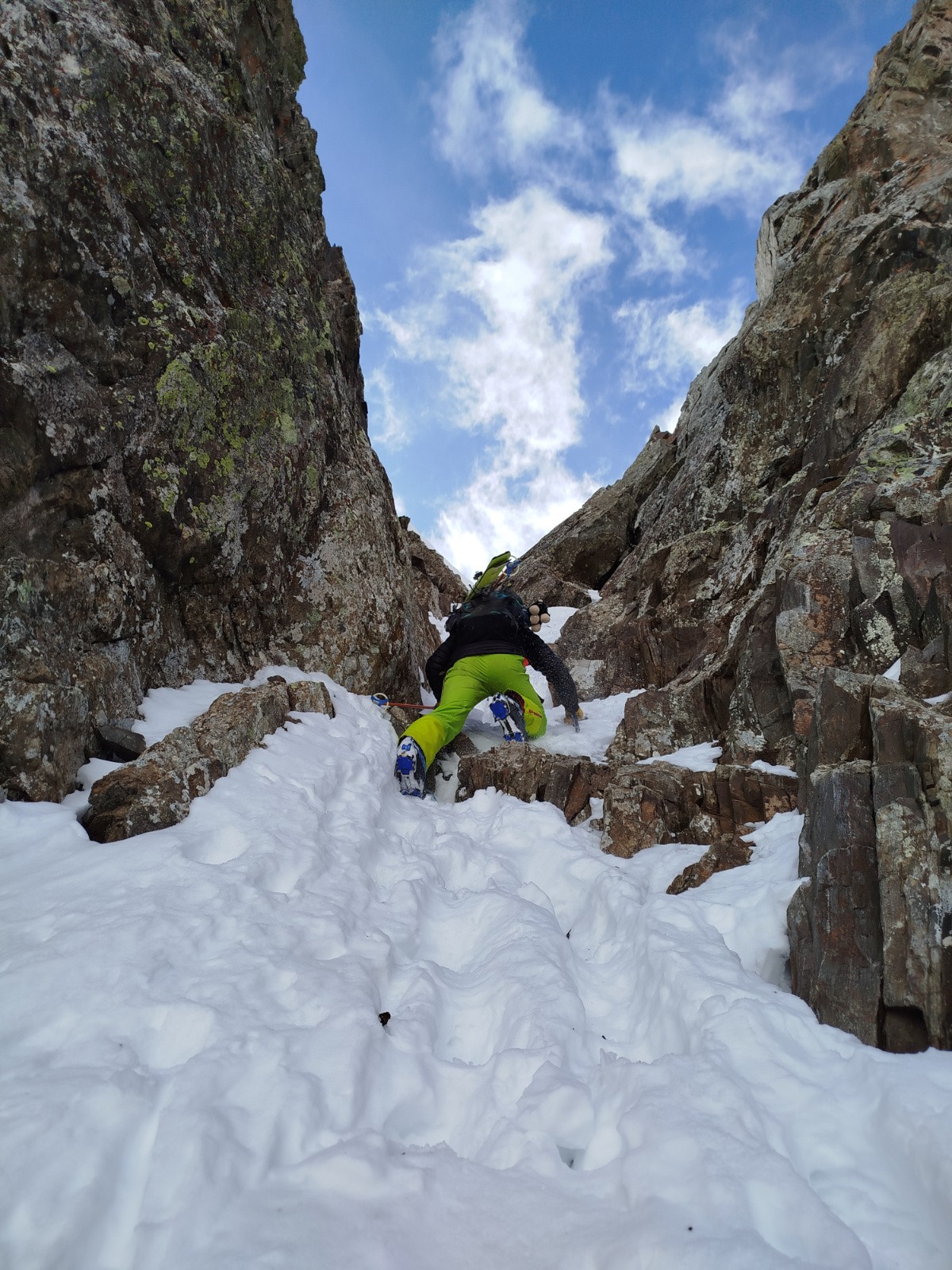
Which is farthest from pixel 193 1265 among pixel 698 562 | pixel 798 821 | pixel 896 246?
pixel 896 246

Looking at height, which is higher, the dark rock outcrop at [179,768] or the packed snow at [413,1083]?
the dark rock outcrop at [179,768]

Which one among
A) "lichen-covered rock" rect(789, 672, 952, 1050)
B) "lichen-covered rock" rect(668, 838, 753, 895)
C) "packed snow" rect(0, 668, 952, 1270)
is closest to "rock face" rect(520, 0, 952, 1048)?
"lichen-covered rock" rect(789, 672, 952, 1050)

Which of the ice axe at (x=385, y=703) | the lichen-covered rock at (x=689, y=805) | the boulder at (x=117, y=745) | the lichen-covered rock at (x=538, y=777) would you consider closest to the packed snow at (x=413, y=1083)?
the boulder at (x=117, y=745)

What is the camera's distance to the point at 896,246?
1499 cm

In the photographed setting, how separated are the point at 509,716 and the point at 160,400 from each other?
749cm

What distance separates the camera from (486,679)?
36.6ft

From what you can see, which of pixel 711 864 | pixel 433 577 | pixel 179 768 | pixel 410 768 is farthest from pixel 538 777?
pixel 433 577

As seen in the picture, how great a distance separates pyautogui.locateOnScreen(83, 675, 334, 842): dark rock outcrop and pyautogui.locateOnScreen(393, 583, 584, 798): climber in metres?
2.07

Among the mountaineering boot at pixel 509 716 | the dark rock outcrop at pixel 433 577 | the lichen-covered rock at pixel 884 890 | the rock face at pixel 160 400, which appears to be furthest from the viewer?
the dark rock outcrop at pixel 433 577

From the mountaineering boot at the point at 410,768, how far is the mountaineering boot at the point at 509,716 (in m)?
2.46

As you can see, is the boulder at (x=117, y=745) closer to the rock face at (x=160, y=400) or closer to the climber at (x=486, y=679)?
the rock face at (x=160, y=400)

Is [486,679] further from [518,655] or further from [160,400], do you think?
[160,400]

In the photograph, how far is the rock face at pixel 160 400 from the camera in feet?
23.1

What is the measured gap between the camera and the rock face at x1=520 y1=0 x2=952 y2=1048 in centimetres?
396
